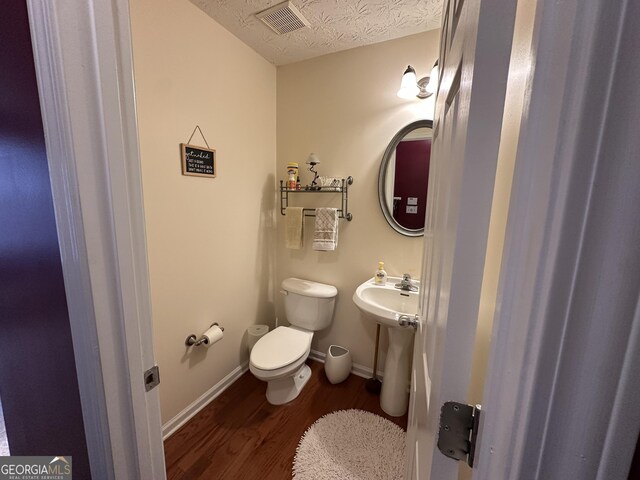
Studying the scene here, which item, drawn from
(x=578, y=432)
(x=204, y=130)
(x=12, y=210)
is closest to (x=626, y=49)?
(x=578, y=432)

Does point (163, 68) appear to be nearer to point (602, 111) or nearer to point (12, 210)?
point (12, 210)

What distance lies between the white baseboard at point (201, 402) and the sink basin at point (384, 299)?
3.77 feet

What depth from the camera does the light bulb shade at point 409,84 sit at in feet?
5.06

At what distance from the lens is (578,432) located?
0.26 m

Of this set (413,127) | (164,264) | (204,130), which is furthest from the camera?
(413,127)

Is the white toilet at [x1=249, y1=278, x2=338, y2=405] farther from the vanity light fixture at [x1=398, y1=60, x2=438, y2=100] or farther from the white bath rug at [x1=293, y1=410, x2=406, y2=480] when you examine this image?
the vanity light fixture at [x1=398, y1=60, x2=438, y2=100]

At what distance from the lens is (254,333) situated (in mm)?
2051

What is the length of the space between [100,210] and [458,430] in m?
0.78

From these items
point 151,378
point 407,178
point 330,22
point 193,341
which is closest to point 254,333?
point 193,341

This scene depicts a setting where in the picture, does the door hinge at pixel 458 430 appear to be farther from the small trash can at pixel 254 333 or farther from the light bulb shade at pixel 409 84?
the small trash can at pixel 254 333

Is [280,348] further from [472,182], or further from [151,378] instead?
[472,182]

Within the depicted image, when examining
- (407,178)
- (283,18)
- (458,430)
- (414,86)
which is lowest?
(458,430)

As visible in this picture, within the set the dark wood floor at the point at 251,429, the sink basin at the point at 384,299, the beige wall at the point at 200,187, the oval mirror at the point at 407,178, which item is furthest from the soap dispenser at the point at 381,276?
the beige wall at the point at 200,187

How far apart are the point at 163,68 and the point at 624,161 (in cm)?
175
